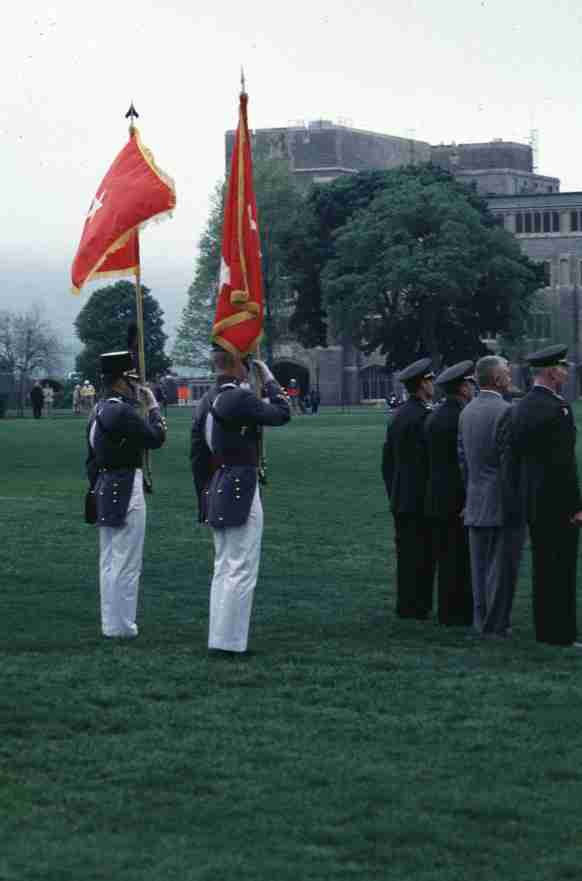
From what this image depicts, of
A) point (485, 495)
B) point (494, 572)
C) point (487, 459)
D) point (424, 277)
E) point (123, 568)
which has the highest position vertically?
point (424, 277)

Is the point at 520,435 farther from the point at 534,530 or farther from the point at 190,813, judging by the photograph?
the point at 190,813

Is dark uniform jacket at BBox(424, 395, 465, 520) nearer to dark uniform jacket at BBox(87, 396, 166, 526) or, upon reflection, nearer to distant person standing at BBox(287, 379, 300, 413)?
dark uniform jacket at BBox(87, 396, 166, 526)

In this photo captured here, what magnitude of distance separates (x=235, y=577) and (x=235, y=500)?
469mm

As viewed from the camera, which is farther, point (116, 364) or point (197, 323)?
point (197, 323)

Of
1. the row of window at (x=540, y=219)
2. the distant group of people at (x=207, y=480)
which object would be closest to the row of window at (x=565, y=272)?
the row of window at (x=540, y=219)

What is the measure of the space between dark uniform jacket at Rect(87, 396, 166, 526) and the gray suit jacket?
2.13 metres

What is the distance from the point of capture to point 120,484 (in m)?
13.0

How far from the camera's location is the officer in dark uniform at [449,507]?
13.9m

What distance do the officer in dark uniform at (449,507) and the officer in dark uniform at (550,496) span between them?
1.04 metres

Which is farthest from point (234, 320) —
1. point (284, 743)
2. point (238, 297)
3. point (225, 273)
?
point (284, 743)

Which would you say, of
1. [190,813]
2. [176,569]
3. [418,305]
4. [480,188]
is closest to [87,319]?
[480,188]

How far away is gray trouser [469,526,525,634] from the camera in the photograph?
1320cm

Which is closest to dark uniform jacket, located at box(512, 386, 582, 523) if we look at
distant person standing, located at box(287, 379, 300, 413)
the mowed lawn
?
the mowed lawn

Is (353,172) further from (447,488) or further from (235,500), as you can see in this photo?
(235,500)
